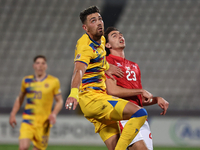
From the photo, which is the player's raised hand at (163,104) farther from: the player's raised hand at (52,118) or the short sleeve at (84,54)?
the player's raised hand at (52,118)

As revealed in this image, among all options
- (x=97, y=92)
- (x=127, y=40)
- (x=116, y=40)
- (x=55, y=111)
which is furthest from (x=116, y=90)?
(x=127, y=40)

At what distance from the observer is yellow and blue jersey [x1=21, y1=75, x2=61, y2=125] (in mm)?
5773

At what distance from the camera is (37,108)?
588 centimetres

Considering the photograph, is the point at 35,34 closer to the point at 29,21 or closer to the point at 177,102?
the point at 29,21

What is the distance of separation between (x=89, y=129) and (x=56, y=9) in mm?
5811

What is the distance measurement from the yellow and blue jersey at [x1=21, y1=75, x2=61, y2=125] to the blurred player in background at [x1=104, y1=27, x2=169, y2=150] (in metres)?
2.48

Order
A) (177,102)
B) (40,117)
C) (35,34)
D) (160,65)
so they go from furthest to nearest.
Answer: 1. (35,34)
2. (160,65)
3. (177,102)
4. (40,117)

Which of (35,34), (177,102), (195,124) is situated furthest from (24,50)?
(195,124)

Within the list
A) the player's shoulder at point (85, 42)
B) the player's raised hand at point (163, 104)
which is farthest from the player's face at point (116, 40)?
the player's raised hand at point (163, 104)

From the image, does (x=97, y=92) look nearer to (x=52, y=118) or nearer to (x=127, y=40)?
(x=52, y=118)

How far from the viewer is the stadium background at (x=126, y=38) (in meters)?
10.2

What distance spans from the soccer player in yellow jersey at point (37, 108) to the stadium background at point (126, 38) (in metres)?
3.87

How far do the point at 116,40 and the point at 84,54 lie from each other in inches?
42.2

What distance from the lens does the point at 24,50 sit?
1117 centimetres
